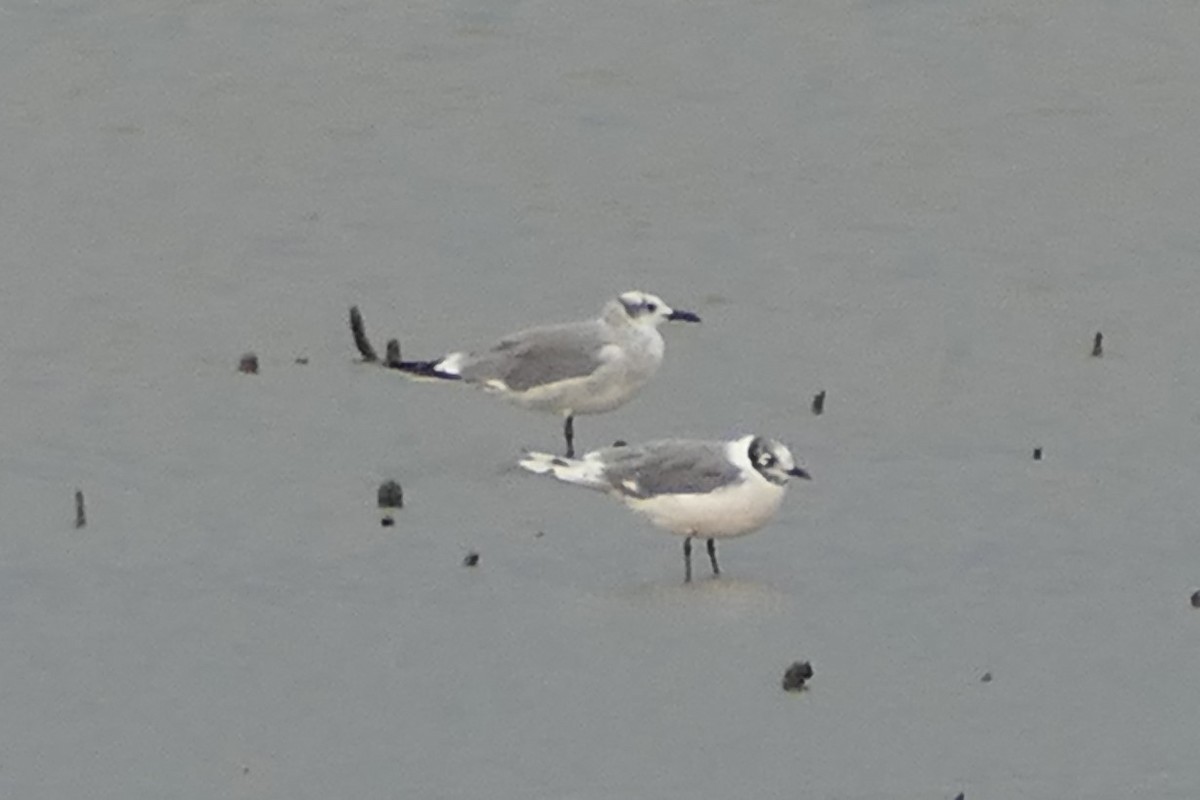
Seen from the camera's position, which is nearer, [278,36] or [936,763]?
[936,763]

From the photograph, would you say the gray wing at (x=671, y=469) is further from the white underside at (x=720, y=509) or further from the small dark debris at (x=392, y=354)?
the small dark debris at (x=392, y=354)

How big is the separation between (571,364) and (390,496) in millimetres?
1509

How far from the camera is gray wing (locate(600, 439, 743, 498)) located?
39.9 feet

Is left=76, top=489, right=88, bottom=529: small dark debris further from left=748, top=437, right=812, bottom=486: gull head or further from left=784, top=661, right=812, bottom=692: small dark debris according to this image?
left=784, top=661, right=812, bottom=692: small dark debris

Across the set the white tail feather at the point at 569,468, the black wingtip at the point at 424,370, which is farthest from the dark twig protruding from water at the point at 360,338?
the white tail feather at the point at 569,468

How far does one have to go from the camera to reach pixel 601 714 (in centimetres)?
1070

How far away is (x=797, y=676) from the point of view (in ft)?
35.7

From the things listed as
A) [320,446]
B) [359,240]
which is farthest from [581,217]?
[320,446]

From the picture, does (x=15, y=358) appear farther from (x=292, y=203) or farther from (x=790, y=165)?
(x=790, y=165)

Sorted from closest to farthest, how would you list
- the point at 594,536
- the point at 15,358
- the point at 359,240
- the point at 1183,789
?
the point at 1183,789 < the point at 594,536 < the point at 15,358 < the point at 359,240

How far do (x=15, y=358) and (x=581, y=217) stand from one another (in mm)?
3099

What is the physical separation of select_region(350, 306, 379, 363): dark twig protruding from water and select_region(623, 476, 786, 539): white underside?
2.56 m

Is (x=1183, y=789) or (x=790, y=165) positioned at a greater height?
(x=1183, y=789)

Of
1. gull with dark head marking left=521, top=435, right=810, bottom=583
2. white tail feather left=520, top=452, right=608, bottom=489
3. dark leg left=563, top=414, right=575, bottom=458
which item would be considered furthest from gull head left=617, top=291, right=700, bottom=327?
gull with dark head marking left=521, top=435, right=810, bottom=583
